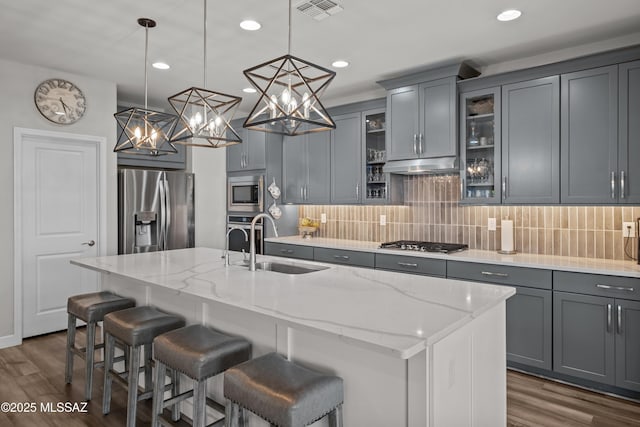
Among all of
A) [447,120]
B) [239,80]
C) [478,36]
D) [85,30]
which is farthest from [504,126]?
[85,30]

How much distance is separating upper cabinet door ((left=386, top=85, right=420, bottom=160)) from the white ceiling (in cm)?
23

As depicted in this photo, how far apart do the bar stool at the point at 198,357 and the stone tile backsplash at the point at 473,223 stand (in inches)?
103

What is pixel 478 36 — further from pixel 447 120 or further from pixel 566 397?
pixel 566 397

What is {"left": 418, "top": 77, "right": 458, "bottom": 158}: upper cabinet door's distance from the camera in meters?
3.78

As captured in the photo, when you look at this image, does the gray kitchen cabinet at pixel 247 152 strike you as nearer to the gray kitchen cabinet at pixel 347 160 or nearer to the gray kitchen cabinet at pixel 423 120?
the gray kitchen cabinet at pixel 347 160

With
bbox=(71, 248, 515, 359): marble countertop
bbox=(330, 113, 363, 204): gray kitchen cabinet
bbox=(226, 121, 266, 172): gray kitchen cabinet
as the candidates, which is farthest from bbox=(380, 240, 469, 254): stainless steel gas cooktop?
bbox=(226, 121, 266, 172): gray kitchen cabinet

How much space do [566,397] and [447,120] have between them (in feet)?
7.80

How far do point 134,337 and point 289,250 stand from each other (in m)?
2.57

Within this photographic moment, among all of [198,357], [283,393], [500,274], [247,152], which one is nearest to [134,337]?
[198,357]

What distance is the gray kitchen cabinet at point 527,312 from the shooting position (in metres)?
3.13

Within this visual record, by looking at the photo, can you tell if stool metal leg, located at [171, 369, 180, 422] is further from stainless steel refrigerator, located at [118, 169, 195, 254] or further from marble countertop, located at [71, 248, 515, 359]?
stainless steel refrigerator, located at [118, 169, 195, 254]

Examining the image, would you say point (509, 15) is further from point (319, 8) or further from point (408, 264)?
point (408, 264)

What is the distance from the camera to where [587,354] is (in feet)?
9.78

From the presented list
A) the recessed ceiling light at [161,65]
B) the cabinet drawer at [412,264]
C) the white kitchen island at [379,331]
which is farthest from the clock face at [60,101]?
the cabinet drawer at [412,264]
